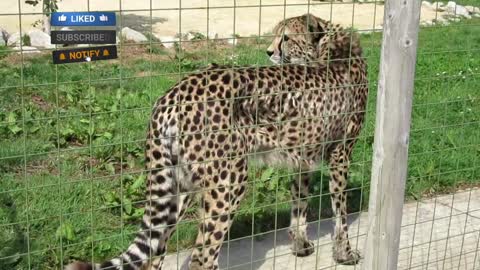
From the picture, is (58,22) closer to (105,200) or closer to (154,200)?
(154,200)

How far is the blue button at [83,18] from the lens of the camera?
8.01ft

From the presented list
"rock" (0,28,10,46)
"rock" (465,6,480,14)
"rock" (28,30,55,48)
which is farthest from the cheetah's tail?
"rock" (465,6,480,14)

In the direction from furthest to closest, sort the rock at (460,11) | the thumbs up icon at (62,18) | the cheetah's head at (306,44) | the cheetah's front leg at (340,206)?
the rock at (460,11) → the cheetah's head at (306,44) → the cheetah's front leg at (340,206) → the thumbs up icon at (62,18)

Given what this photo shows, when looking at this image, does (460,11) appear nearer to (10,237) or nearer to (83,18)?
(10,237)

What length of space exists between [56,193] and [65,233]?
2.17ft

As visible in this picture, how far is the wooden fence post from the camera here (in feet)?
10.3

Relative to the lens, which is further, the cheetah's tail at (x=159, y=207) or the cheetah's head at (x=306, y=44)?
the cheetah's head at (x=306, y=44)

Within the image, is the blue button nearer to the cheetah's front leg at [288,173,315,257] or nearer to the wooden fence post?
the wooden fence post

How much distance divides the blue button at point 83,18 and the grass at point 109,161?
54 cm

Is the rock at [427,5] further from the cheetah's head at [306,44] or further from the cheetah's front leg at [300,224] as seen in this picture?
the cheetah's front leg at [300,224]

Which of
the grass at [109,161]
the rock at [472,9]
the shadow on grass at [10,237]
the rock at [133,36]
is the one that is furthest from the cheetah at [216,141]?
the rock at [472,9]

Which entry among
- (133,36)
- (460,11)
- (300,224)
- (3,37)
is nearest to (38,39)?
(3,37)

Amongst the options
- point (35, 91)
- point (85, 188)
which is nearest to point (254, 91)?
point (85, 188)

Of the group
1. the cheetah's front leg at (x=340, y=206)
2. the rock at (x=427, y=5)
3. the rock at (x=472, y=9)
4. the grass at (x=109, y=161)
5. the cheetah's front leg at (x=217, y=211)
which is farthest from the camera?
the rock at (x=427, y=5)
